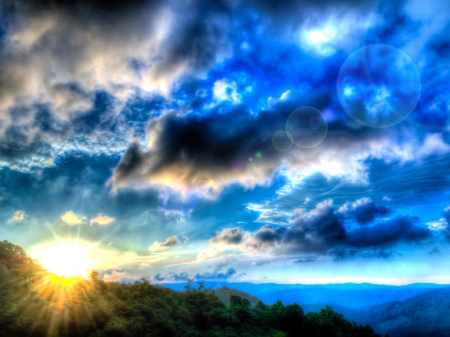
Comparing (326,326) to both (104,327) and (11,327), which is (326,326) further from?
(11,327)

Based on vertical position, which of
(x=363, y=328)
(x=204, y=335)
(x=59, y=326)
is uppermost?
(x=59, y=326)

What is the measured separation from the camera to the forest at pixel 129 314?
119ft

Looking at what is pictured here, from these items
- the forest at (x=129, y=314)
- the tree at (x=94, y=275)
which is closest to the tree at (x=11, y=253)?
the forest at (x=129, y=314)

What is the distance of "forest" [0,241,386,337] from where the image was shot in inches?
1428

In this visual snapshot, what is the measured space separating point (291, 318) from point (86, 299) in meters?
44.1

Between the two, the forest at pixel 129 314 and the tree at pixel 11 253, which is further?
the tree at pixel 11 253

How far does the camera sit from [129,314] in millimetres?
43000

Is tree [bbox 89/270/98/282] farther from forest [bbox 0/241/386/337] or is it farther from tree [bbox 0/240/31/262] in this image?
tree [bbox 0/240/31/262]

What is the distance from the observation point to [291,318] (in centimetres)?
6084

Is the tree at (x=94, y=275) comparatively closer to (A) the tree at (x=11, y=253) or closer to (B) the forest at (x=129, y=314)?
(B) the forest at (x=129, y=314)

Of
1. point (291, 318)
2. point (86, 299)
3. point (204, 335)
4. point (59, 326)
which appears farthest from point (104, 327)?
point (291, 318)

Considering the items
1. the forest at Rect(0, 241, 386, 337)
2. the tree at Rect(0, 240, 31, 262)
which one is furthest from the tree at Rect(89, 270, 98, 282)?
the tree at Rect(0, 240, 31, 262)

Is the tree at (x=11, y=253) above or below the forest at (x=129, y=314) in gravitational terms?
above

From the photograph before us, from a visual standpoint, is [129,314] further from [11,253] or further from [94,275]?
[11,253]
